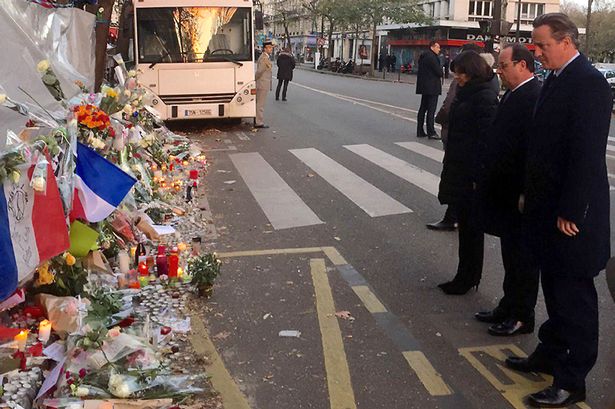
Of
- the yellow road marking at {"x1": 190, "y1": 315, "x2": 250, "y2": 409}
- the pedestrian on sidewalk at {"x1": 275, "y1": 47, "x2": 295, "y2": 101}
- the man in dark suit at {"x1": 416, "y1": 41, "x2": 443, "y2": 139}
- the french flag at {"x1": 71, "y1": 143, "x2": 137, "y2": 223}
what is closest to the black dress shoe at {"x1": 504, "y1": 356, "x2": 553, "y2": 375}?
the yellow road marking at {"x1": 190, "y1": 315, "x2": 250, "y2": 409}

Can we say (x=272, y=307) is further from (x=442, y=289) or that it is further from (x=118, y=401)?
(x=118, y=401)

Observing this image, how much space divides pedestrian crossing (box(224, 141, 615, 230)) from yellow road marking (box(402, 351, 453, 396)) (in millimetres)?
3192

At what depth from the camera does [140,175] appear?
274 inches

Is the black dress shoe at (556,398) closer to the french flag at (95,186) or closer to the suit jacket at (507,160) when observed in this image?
the suit jacket at (507,160)

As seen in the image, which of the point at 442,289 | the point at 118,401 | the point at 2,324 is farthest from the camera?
the point at 442,289

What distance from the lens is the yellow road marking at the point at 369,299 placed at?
197 inches

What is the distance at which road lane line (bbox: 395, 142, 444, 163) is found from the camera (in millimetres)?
11570

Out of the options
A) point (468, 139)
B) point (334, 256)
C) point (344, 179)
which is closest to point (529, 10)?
point (344, 179)

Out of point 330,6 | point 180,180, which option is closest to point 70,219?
point 180,180

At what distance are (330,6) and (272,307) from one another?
184 feet

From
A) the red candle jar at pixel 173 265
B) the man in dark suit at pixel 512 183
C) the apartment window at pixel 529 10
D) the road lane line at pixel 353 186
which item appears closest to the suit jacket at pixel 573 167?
the man in dark suit at pixel 512 183

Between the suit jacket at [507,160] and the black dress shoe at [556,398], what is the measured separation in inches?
46.0

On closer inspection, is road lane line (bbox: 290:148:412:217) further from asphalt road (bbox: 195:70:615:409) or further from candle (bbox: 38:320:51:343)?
candle (bbox: 38:320:51:343)

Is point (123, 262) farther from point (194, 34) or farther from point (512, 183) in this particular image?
point (194, 34)
